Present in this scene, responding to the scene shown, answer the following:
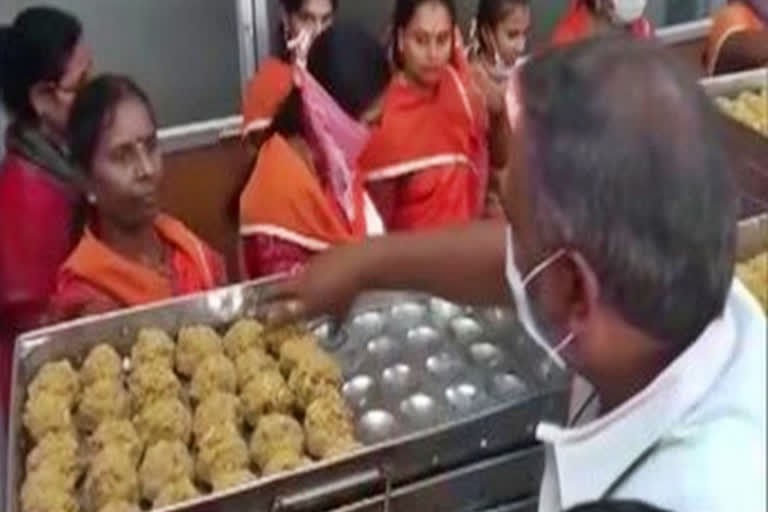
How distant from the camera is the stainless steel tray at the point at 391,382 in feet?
5.31

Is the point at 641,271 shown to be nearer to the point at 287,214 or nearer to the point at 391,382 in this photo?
the point at 391,382

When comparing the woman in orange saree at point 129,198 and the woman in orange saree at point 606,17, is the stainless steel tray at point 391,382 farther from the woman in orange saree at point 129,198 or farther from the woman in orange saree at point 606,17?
the woman in orange saree at point 606,17

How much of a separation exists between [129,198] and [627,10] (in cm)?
144

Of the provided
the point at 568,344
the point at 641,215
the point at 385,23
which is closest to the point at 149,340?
the point at 568,344

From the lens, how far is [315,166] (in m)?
2.35

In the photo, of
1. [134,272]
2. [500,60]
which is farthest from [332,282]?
[500,60]

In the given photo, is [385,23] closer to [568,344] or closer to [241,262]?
[241,262]

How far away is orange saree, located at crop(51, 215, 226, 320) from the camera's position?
2.07 meters

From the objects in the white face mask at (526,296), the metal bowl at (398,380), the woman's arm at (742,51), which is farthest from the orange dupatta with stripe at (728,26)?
the white face mask at (526,296)

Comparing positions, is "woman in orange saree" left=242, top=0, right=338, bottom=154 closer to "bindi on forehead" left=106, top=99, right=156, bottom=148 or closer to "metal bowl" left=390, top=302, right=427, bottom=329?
"bindi on forehead" left=106, top=99, right=156, bottom=148

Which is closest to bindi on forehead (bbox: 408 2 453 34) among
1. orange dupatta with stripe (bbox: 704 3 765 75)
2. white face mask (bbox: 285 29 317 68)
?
white face mask (bbox: 285 29 317 68)

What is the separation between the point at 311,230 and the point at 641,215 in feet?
4.32

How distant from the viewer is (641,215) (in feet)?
3.41

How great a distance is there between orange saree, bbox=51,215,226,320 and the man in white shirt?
3.46 ft
